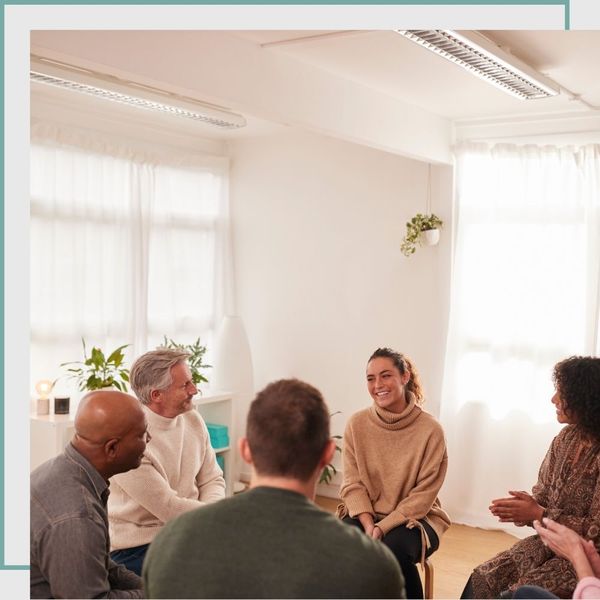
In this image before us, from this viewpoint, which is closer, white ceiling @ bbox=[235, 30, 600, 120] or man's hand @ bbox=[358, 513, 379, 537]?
man's hand @ bbox=[358, 513, 379, 537]

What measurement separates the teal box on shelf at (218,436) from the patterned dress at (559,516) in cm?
275

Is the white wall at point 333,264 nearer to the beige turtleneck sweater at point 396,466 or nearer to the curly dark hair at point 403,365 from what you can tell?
the curly dark hair at point 403,365

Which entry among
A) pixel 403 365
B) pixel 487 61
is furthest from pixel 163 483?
pixel 487 61

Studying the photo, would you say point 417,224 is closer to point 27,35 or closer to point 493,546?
point 493,546

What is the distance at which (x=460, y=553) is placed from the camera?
15.3 feet

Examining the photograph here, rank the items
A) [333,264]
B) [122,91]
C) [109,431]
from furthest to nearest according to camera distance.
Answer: [333,264] → [122,91] → [109,431]

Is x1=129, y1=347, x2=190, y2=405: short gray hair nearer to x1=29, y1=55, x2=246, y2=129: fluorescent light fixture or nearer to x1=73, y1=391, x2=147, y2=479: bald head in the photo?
x1=73, y1=391, x2=147, y2=479: bald head

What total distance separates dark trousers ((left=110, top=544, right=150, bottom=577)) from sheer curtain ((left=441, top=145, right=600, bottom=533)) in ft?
9.36

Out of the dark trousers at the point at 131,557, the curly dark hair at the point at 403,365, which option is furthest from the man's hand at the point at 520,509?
the dark trousers at the point at 131,557

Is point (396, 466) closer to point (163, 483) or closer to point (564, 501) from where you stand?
point (564, 501)

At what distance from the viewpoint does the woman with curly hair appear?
8.83ft

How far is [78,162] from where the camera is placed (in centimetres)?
504

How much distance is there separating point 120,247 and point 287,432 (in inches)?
153

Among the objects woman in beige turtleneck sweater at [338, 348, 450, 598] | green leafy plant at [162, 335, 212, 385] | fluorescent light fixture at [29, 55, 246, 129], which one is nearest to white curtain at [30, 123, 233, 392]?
green leafy plant at [162, 335, 212, 385]
